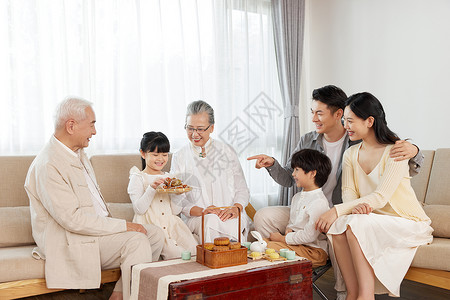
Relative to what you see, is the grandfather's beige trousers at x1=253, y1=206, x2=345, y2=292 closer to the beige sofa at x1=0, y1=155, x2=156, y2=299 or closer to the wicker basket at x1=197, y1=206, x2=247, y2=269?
the beige sofa at x1=0, y1=155, x2=156, y2=299

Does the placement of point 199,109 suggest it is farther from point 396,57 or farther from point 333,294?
point 396,57

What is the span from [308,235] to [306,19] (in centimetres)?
279

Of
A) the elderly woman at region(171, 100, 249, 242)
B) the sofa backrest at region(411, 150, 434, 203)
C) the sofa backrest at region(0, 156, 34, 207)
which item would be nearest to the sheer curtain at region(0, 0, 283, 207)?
the sofa backrest at region(0, 156, 34, 207)

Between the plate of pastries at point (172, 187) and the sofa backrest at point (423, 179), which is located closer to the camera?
the plate of pastries at point (172, 187)

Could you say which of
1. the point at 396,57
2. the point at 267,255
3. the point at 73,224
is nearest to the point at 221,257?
the point at 267,255

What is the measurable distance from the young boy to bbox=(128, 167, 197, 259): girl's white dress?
506mm

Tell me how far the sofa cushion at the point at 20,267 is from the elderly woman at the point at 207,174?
0.94 m

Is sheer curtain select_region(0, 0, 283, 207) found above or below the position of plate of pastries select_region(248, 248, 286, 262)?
→ above

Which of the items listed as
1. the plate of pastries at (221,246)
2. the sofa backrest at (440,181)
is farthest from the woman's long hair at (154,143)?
the sofa backrest at (440,181)

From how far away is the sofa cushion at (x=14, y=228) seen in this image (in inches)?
105

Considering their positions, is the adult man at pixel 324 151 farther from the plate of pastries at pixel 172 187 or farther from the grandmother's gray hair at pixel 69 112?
Result: the grandmother's gray hair at pixel 69 112

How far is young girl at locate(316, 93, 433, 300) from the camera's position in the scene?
8.08 ft

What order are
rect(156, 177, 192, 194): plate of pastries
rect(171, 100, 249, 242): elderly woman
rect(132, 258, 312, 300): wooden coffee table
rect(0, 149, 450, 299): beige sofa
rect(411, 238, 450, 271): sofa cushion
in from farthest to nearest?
rect(171, 100, 249, 242): elderly woman < rect(156, 177, 192, 194): plate of pastries < rect(411, 238, 450, 271): sofa cushion < rect(0, 149, 450, 299): beige sofa < rect(132, 258, 312, 300): wooden coffee table

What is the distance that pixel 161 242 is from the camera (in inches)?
106
